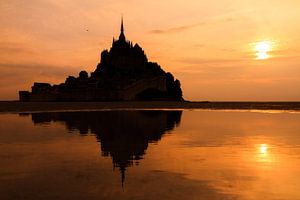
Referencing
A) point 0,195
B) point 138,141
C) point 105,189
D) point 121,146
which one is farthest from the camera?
point 138,141

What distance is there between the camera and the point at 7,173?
1157 cm

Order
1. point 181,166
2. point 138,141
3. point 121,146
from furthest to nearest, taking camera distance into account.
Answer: point 138,141, point 121,146, point 181,166

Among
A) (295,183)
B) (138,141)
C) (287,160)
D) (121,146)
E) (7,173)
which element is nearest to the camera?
(295,183)

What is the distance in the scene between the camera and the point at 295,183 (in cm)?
1036

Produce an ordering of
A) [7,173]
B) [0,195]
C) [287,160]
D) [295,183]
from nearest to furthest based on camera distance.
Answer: [0,195] → [295,183] → [7,173] → [287,160]

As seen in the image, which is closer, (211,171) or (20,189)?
(20,189)

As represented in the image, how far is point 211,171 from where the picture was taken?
12.1 meters

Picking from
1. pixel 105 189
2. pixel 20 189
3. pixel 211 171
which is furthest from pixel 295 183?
pixel 20 189

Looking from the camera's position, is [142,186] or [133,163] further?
[133,163]

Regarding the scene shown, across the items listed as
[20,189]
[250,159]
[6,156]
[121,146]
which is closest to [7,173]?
[20,189]

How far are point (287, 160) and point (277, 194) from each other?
17.5 ft

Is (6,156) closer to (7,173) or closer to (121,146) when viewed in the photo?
(7,173)

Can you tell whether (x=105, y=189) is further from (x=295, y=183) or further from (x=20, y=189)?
(x=295, y=183)

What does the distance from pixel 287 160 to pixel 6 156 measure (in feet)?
34.9
